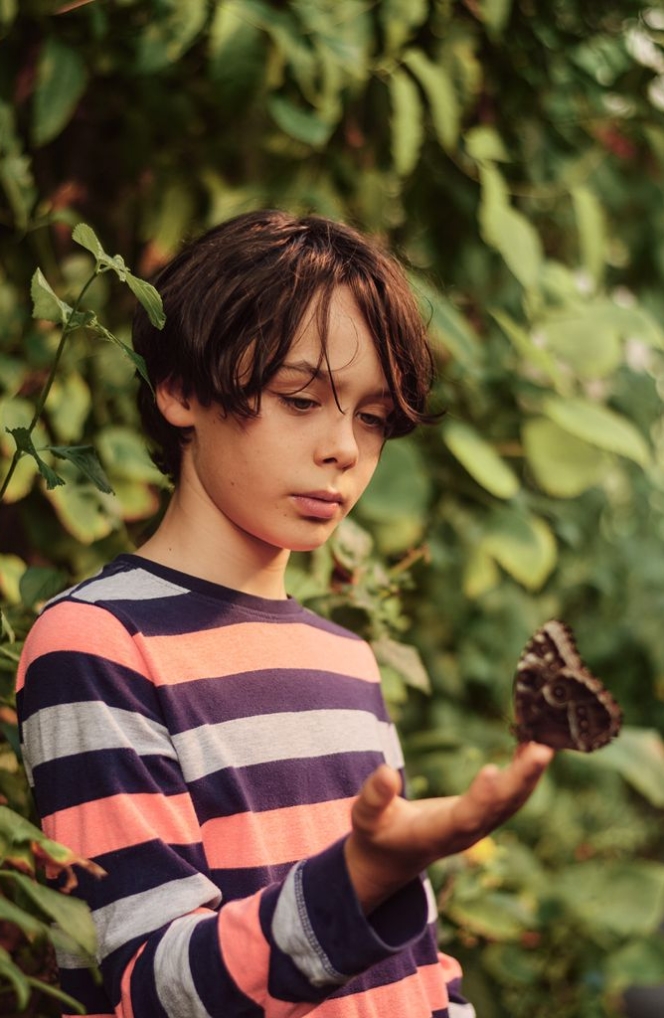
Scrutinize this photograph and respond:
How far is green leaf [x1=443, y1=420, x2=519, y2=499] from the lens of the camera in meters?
2.02

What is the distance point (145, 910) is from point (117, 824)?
0.22 feet

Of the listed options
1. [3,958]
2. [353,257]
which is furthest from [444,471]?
[3,958]

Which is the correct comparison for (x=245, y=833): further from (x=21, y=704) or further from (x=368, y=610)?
(x=368, y=610)

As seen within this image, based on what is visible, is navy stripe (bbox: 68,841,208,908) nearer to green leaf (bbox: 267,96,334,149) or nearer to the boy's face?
the boy's face

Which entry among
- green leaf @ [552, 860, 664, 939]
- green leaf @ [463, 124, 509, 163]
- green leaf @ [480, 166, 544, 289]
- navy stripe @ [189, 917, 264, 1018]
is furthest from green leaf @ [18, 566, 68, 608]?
green leaf @ [552, 860, 664, 939]

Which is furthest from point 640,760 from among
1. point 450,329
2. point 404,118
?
point 404,118

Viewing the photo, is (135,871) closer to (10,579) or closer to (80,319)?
(80,319)

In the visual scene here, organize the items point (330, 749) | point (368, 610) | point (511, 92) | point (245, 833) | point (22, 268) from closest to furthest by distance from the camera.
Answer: point (245, 833) → point (330, 749) → point (368, 610) → point (22, 268) → point (511, 92)

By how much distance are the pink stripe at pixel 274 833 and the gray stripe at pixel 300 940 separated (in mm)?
142

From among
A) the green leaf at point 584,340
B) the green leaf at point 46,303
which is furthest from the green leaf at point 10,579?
the green leaf at point 584,340

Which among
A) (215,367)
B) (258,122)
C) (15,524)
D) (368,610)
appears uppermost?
(215,367)

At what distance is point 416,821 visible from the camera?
84cm

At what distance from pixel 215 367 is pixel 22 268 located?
2.59 ft

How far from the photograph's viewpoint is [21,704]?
1.08 m
